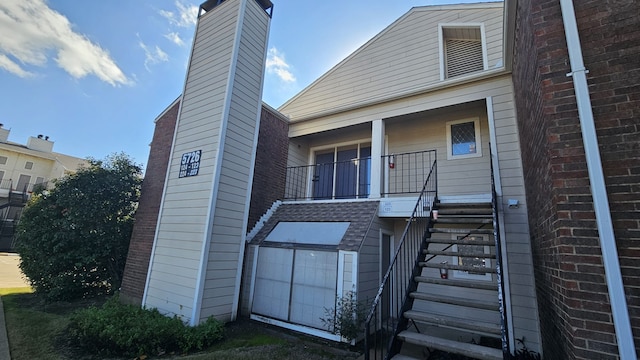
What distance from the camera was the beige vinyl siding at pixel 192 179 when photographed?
5434 millimetres

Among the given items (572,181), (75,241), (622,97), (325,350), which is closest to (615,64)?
(622,97)

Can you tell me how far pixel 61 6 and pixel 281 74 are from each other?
19.2 ft

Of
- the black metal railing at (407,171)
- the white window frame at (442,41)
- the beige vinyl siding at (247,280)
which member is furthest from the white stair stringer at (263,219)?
the white window frame at (442,41)

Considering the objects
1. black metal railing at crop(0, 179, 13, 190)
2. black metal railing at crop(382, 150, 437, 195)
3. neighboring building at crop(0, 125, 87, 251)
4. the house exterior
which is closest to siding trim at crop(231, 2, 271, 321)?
the house exterior

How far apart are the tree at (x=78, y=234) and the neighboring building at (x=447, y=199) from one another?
1068mm

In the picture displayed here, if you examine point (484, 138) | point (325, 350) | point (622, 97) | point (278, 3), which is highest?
point (278, 3)

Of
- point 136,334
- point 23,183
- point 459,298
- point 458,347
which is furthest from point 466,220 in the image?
point 23,183

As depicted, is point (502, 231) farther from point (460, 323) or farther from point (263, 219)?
point (263, 219)

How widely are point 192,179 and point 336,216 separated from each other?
335 cm

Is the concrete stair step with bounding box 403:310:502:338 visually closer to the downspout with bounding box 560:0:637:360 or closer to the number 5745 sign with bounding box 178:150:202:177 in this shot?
the downspout with bounding box 560:0:637:360

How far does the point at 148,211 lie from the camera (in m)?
7.29

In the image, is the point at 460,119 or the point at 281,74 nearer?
the point at 460,119

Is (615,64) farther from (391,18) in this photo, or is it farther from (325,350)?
(391,18)

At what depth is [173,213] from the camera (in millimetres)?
6145
